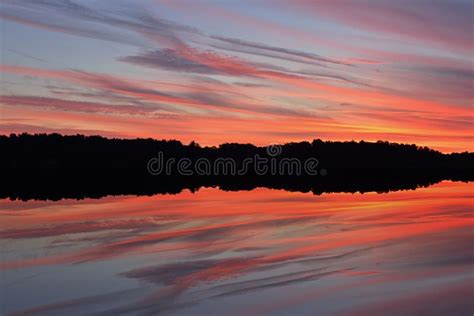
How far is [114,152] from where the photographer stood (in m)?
95.1

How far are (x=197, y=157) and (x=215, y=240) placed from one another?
92.6 m

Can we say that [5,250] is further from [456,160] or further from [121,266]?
[456,160]
